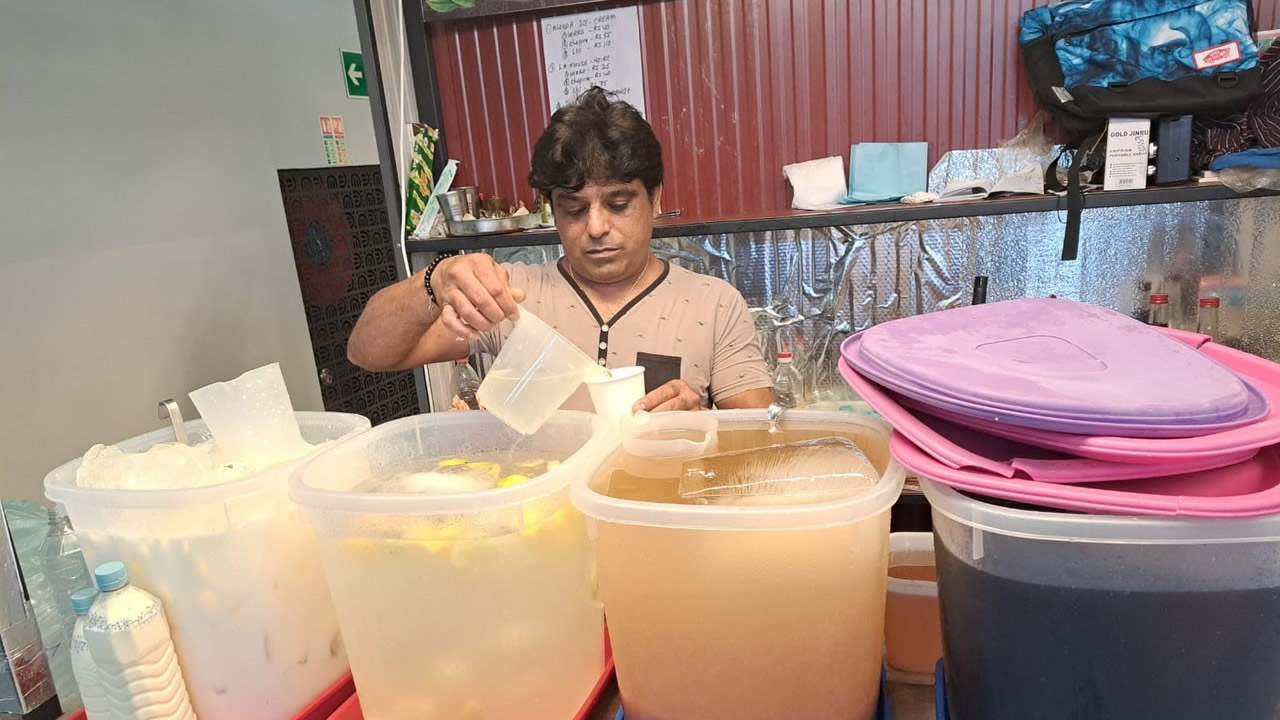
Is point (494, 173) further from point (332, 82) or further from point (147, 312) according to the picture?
point (332, 82)

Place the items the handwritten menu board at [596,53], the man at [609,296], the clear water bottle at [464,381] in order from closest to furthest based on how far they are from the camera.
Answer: the man at [609,296], the handwritten menu board at [596,53], the clear water bottle at [464,381]

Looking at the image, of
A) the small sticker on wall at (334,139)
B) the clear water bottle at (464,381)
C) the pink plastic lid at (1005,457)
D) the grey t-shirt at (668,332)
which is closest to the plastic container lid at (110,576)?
the pink plastic lid at (1005,457)

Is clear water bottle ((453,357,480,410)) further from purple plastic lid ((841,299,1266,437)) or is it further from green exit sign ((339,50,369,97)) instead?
green exit sign ((339,50,369,97))

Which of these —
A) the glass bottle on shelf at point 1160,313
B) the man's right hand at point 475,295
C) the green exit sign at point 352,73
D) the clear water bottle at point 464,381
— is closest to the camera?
the man's right hand at point 475,295

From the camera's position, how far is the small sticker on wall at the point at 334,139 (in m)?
4.09

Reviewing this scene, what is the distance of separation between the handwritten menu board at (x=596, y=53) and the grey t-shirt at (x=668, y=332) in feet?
2.90

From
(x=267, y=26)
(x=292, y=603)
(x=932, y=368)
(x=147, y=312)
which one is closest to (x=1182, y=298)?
(x=932, y=368)

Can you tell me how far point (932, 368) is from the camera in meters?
0.67

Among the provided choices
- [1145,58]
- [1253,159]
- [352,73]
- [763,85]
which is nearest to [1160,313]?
[1253,159]

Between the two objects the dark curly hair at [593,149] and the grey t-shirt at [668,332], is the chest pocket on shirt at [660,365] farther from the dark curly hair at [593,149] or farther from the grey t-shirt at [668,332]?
the dark curly hair at [593,149]

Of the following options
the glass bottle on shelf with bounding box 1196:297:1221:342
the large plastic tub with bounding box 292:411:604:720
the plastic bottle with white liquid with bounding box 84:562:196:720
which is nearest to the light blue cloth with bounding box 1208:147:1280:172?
the glass bottle on shelf with bounding box 1196:297:1221:342

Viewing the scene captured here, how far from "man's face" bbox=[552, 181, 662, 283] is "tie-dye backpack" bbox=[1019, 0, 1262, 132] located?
122 cm

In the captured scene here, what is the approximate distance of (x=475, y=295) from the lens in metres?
1.07

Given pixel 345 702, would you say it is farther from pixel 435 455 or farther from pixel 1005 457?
pixel 1005 457
